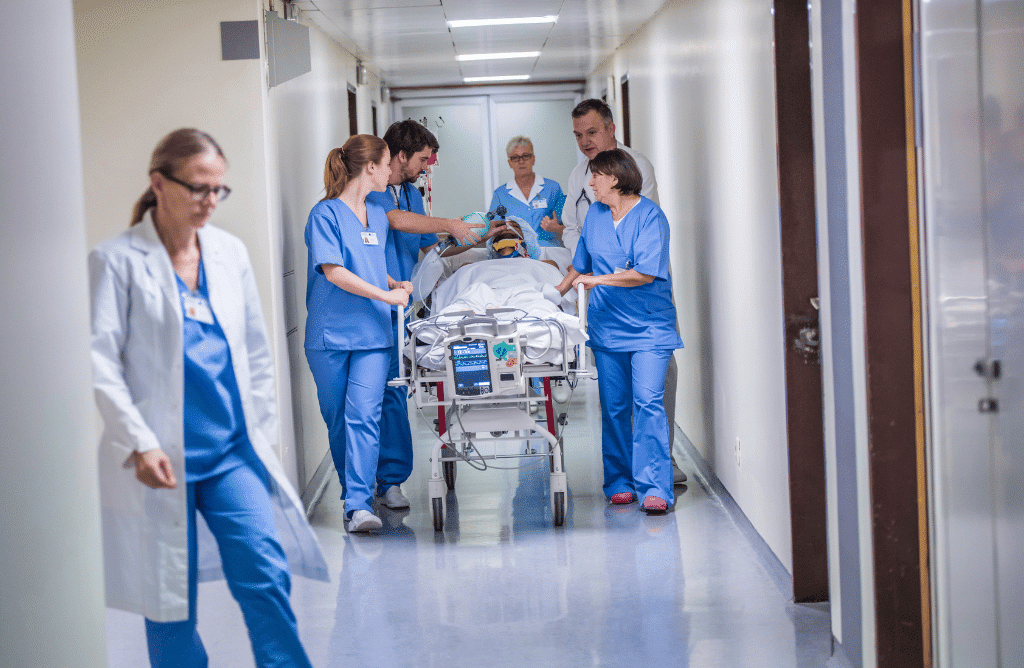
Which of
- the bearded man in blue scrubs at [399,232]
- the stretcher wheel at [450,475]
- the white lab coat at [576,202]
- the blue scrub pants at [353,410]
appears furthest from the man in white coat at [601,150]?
the blue scrub pants at [353,410]

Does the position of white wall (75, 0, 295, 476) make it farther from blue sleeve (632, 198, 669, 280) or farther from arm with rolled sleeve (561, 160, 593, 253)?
arm with rolled sleeve (561, 160, 593, 253)

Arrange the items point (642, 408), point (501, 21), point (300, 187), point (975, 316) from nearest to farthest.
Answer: point (975, 316) < point (300, 187) < point (642, 408) < point (501, 21)

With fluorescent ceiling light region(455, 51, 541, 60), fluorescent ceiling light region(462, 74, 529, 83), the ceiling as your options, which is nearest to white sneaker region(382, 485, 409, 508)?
the ceiling

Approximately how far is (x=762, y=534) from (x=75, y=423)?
2646mm

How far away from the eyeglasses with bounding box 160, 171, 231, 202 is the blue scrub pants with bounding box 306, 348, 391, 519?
2439mm

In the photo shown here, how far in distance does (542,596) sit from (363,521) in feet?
3.09

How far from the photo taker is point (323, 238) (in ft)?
11.3

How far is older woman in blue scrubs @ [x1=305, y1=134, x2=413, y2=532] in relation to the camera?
343cm

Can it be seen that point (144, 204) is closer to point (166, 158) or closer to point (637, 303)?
point (166, 158)

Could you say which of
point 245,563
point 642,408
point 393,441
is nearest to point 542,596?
point 642,408

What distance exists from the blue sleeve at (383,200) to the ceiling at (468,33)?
78cm

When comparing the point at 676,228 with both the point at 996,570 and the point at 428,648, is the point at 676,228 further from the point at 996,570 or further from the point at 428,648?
the point at 996,570

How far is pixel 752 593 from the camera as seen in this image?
10.7 ft

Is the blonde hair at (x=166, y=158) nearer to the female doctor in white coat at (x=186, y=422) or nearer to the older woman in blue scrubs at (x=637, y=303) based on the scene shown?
the female doctor in white coat at (x=186, y=422)
